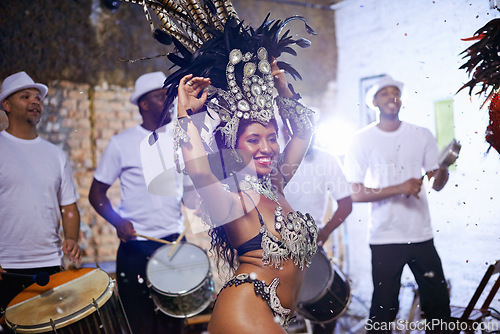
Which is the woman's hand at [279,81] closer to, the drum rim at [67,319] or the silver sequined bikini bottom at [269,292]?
the silver sequined bikini bottom at [269,292]

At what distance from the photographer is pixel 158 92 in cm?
378

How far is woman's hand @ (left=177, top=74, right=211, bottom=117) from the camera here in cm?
197

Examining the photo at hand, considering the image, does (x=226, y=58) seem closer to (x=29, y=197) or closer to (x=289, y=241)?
(x=289, y=241)

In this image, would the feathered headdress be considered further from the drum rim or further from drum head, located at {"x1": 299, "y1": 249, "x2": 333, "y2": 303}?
drum head, located at {"x1": 299, "y1": 249, "x2": 333, "y2": 303}

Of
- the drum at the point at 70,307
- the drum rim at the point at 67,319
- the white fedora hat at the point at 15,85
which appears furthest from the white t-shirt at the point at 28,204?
the drum rim at the point at 67,319

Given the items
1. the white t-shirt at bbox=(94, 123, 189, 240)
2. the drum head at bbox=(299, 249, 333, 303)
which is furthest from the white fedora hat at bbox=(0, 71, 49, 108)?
the drum head at bbox=(299, 249, 333, 303)

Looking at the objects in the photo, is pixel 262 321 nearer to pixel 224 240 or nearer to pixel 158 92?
pixel 224 240

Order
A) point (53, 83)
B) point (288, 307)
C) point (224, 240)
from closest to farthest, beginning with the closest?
point (288, 307) → point (224, 240) → point (53, 83)

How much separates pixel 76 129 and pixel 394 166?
124 inches

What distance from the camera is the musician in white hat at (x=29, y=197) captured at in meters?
2.90

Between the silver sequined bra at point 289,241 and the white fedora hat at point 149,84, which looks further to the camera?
the white fedora hat at point 149,84

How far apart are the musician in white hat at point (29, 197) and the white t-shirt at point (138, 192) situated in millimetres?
439

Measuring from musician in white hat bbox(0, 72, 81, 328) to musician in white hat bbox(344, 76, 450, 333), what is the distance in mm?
2022

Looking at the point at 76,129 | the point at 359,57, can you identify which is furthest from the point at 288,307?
the point at 76,129
